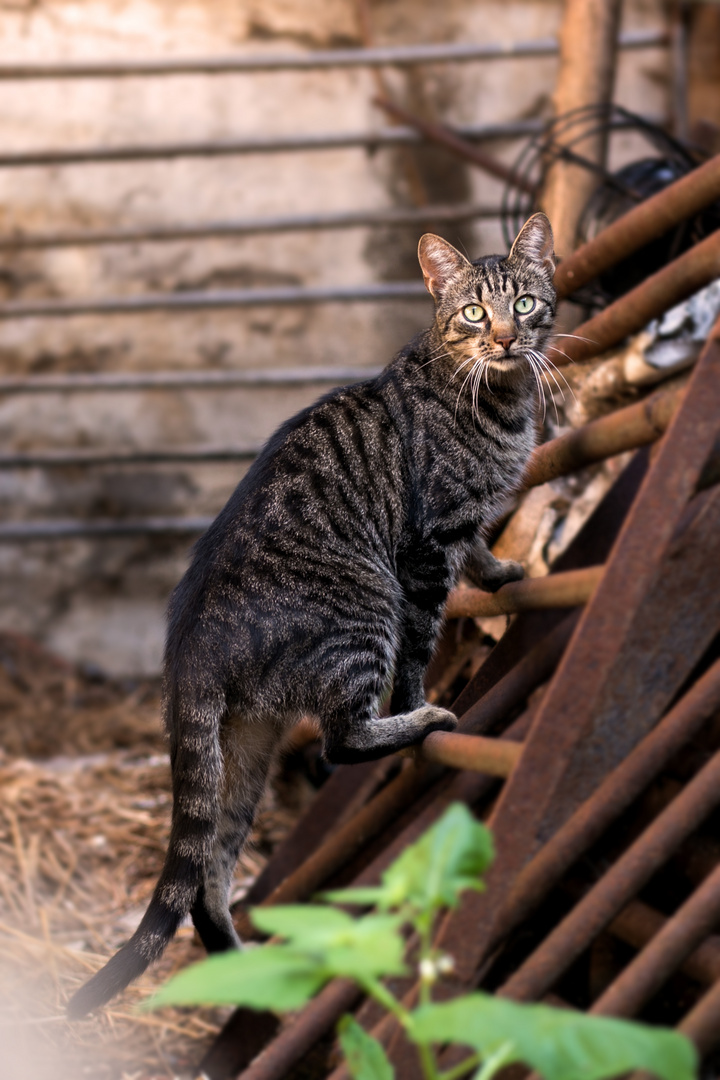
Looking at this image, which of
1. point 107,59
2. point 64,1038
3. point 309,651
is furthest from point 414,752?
point 107,59

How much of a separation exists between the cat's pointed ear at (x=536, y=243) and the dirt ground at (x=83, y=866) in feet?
4.49

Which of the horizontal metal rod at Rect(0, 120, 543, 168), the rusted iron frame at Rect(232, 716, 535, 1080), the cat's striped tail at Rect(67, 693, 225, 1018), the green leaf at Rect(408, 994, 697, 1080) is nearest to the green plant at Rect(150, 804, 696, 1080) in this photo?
the green leaf at Rect(408, 994, 697, 1080)

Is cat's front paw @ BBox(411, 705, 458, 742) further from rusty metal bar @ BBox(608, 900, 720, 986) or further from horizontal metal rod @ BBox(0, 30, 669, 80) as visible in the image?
horizontal metal rod @ BBox(0, 30, 669, 80)

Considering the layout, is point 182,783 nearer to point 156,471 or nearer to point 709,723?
point 709,723

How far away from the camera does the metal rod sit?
42.2 inches

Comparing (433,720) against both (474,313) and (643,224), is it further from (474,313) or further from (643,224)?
(643,224)

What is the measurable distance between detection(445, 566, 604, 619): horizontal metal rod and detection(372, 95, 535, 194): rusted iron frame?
8.34ft

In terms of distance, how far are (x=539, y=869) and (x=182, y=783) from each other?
607 mm

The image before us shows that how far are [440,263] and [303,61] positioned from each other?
2.79 meters

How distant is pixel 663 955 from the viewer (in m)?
0.93

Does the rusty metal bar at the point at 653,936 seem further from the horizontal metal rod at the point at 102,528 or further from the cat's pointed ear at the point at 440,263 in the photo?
the horizontal metal rod at the point at 102,528

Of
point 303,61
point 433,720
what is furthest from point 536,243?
point 303,61

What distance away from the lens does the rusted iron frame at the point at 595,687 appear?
1049 mm

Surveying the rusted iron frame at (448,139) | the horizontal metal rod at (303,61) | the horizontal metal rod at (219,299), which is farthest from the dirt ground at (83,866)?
the horizontal metal rod at (303,61)
